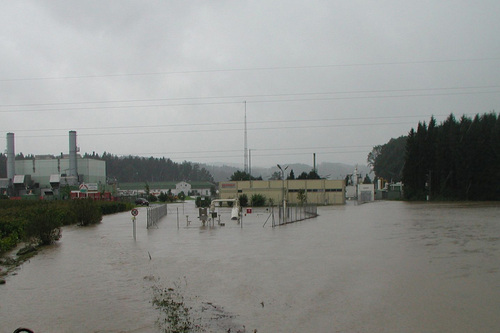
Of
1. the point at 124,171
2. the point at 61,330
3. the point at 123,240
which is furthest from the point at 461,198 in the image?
the point at 124,171

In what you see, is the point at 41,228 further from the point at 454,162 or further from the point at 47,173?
the point at 454,162

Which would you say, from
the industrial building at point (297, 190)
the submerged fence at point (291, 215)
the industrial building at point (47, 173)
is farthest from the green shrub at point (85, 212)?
the industrial building at point (47, 173)

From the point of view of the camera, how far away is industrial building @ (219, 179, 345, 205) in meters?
73.9

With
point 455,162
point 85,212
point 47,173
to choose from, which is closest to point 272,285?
point 85,212

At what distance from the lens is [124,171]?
195250 mm

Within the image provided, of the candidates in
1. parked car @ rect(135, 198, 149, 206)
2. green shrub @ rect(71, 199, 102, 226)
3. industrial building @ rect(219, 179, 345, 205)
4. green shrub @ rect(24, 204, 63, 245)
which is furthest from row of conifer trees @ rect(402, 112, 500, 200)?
green shrub @ rect(24, 204, 63, 245)

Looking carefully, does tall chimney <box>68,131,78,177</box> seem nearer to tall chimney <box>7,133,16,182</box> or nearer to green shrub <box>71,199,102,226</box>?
tall chimney <box>7,133,16,182</box>

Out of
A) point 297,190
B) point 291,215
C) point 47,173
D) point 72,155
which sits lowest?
point 291,215

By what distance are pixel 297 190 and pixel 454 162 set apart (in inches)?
1185

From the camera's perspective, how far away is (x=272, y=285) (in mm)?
12406

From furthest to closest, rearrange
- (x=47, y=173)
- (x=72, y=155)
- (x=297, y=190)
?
(x=47, y=173) → (x=72, y=155) → (x=297, y=190)

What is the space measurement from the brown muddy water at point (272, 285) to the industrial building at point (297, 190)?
5110cm

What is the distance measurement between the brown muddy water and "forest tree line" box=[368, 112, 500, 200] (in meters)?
63.5

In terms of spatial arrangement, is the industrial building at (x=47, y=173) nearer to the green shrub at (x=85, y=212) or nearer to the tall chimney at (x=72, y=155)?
the tall chimney at (x=72, y=155)
